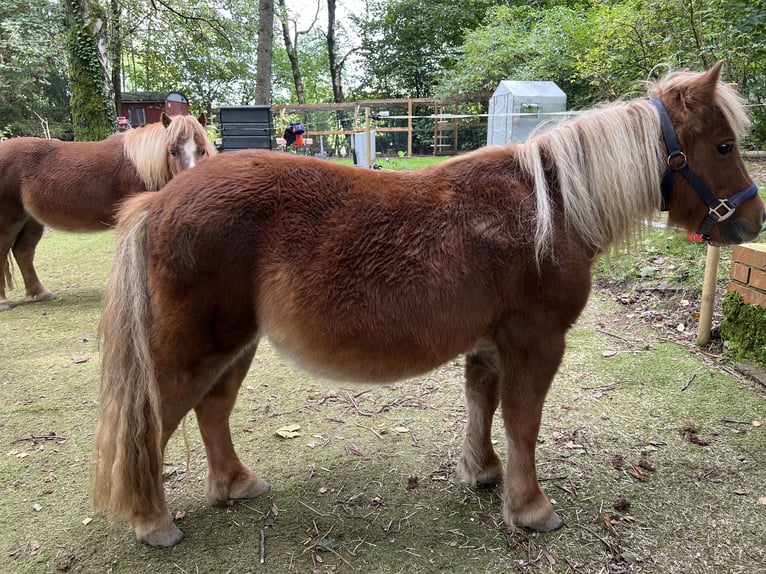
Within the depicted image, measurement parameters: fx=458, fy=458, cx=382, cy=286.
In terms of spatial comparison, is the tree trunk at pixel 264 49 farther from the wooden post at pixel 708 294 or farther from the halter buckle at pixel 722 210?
the halter buckle at pixel 722 210

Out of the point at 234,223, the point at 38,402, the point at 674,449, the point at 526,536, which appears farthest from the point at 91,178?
the point at 674,449

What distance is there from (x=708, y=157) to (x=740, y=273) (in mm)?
1828

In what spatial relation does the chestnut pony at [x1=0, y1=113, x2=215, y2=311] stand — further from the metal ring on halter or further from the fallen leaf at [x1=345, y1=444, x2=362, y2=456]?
the metal ring on halter

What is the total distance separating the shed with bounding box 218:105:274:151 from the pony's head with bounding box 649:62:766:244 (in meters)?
6.33

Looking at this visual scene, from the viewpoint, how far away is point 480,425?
219 cm

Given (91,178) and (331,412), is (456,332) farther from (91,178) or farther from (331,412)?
(91,178)

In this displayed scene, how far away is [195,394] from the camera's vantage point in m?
1.79

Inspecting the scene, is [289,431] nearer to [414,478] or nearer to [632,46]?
[414,478]

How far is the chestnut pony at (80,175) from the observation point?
4586 mm

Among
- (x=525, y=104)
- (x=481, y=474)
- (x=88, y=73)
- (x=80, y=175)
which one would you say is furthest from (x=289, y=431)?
(x=88, y=73)

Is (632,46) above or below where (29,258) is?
above

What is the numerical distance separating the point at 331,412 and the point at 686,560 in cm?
192

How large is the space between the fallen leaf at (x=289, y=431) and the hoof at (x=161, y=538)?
2.78 feet

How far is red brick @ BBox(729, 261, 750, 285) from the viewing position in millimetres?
3102
